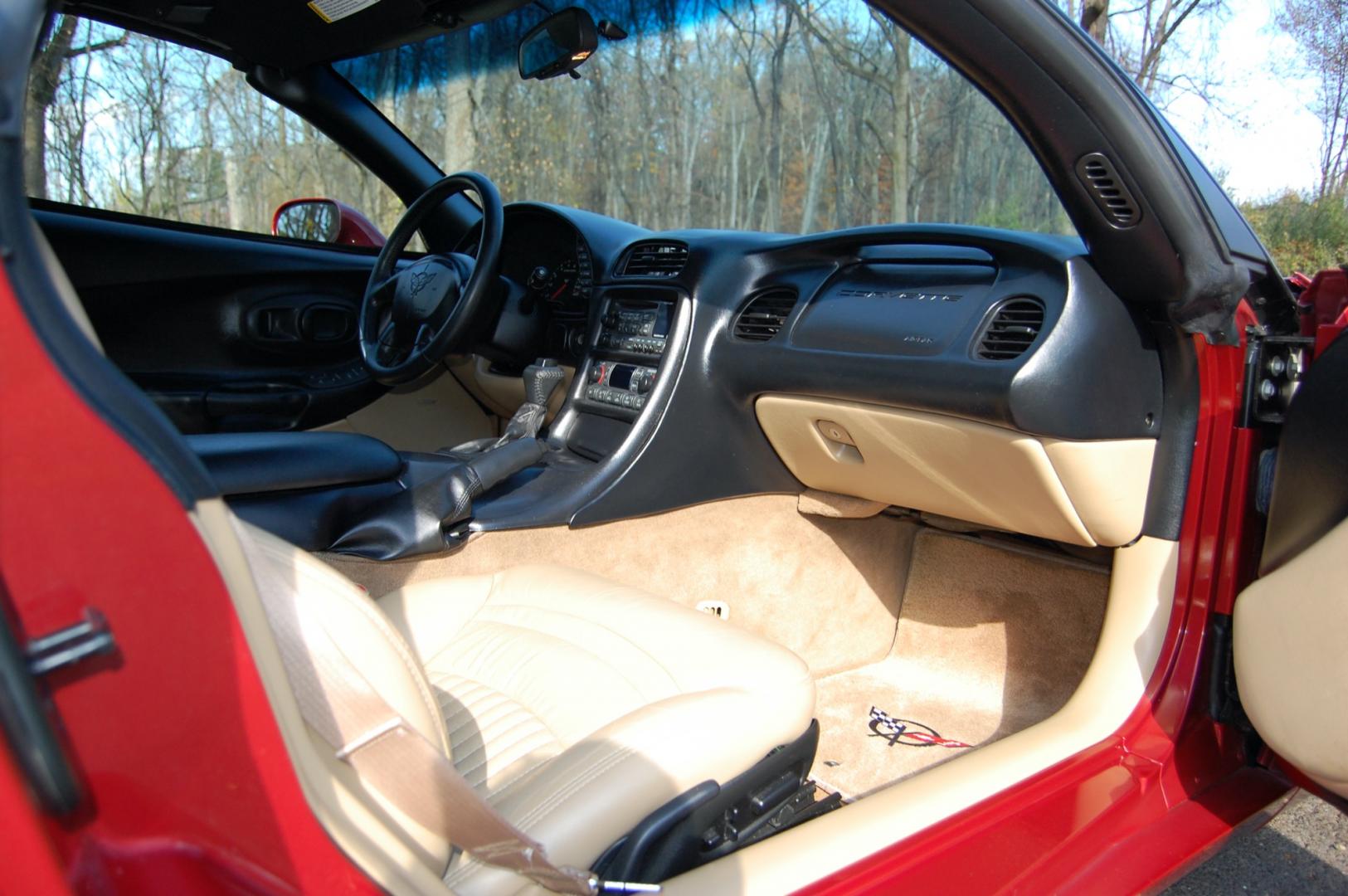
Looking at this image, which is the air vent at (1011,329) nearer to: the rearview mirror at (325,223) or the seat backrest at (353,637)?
the seat backrest at (353,637)

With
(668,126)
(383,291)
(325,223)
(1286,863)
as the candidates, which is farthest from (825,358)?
(668,126)

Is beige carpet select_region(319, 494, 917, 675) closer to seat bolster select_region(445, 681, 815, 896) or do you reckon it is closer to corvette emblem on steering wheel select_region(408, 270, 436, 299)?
corvette emblem on steering wheel select_region(408, 270, 436, 299)

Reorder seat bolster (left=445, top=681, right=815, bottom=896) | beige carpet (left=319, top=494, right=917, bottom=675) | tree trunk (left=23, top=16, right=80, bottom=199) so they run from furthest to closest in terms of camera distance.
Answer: beige carpet (left=319, top=494, right=917, bottom=675)
tree trunk (left=23, top=16, right=80, bottom=199)
seat bolster (left=445, top=681, right=815, bottom=896)

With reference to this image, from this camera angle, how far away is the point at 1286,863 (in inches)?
71.1

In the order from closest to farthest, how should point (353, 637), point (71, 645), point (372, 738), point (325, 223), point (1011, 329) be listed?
point (71, 645), point (372, 738), point (353, 637), point (1011, 329), point (325, 223)

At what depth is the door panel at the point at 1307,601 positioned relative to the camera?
3.81 ft

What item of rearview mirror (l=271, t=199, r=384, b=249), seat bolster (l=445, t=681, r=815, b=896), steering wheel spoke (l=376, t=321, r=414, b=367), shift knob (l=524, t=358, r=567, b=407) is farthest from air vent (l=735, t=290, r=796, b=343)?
rearview mirror (l=271, t=199, r=384, b=249)

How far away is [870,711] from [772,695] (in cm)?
100

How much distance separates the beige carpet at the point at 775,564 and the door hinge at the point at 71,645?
58.5 inches

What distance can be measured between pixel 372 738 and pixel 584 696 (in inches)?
23.7

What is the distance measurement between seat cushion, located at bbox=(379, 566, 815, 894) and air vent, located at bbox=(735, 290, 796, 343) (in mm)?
720

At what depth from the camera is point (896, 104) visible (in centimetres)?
902

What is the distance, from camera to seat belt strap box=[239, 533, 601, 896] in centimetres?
71

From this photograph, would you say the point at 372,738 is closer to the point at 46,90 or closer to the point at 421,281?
the point at 421,281
